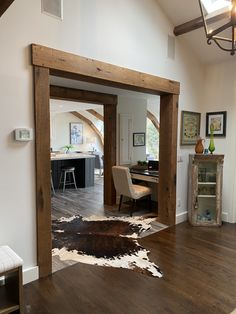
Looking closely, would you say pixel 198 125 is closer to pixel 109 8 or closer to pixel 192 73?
pixel 192 73

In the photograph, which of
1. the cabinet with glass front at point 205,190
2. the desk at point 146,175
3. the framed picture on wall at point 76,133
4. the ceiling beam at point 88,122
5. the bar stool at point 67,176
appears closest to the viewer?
the cabinet with glass front at point 205,190

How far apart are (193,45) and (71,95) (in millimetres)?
2305

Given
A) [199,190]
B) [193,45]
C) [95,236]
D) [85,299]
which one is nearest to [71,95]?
[193,45]

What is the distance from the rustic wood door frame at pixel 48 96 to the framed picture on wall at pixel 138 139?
1.96 m

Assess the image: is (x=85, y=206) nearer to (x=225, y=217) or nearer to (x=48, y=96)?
(x=225, y=217)

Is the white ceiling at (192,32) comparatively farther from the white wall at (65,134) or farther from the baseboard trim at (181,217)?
the white wall at (65,134)

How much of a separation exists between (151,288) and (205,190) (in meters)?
2.31

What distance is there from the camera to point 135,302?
6.88 feet

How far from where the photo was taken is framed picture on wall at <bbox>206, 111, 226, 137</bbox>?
4082 millimetres

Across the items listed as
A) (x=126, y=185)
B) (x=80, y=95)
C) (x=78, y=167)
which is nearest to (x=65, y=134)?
(x=78, y=167)

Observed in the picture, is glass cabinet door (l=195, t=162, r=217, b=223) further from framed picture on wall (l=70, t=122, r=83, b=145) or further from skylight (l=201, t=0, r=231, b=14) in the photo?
framed picture on wall (l=70, t=122, r=83, b=145)

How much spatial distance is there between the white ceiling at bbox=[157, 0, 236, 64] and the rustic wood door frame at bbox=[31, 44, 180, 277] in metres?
0.75

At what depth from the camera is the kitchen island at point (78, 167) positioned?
686 cm

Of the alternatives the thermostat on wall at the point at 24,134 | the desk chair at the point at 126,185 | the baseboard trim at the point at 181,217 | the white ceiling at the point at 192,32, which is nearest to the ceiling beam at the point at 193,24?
the white ceiling at the point at 192,32
